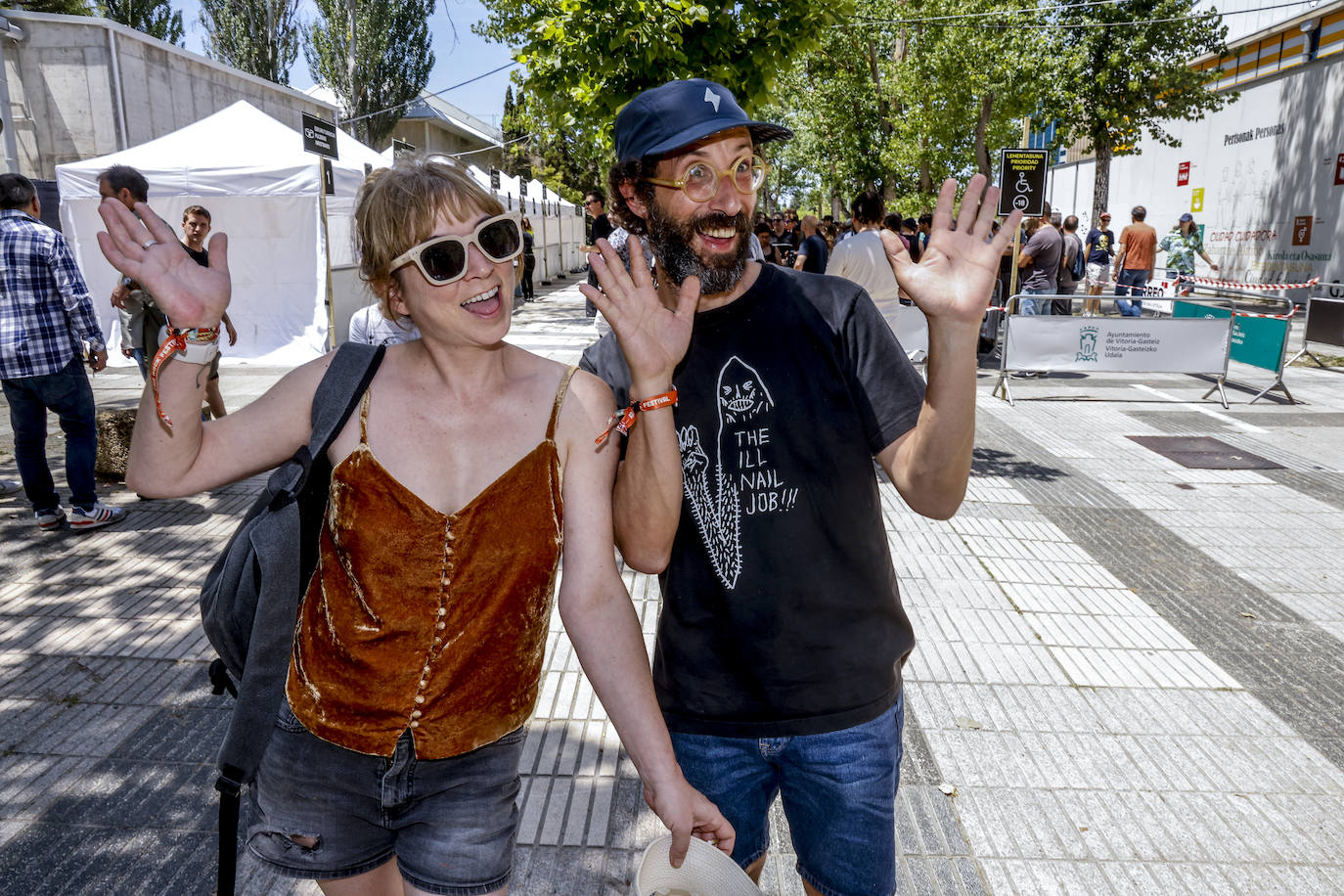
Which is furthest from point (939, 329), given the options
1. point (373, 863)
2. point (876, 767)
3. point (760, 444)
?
point (373, 863)

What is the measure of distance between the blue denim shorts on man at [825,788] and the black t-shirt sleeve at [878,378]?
1.83 ft

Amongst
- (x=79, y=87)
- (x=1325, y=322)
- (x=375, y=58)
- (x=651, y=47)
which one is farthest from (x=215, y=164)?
(x=375, y=58)

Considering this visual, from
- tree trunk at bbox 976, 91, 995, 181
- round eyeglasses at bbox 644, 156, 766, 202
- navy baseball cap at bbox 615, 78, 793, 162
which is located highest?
tree trunk at bbox 976, 91, 995, 181

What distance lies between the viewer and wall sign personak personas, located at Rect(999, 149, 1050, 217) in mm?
10617

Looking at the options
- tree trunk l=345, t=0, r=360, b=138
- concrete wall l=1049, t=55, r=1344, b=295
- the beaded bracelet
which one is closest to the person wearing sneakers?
the beaded bracelet

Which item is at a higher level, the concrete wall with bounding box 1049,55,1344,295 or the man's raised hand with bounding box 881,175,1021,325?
the concrete wall with bounding box 1049,55,1344,295

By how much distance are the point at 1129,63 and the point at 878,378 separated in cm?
2386

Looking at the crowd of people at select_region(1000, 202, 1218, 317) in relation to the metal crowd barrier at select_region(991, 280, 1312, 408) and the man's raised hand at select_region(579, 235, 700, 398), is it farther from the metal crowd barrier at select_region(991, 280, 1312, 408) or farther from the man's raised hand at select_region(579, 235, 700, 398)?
the man's raised hand at select_region(579, 235, 700, 398)

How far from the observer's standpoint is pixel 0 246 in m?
5.46

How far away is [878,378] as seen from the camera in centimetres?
176

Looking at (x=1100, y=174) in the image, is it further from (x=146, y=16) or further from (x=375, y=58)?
(x=146, y=16)

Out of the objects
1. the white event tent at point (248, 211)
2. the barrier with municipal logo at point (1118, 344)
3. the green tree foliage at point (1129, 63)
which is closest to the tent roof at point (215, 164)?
the white event tent at point (248, 211)

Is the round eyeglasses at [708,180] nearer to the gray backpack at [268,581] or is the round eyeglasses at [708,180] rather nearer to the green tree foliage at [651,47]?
the gray backpack at [268,581]

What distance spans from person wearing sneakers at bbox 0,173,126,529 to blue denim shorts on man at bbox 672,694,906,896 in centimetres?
534
